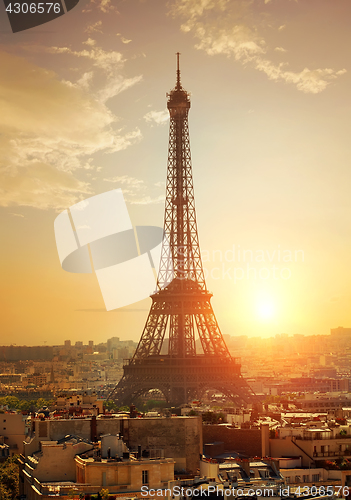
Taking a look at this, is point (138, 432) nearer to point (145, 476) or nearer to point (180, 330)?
point (145, 476)

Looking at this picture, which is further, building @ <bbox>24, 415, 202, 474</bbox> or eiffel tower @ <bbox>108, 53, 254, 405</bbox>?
eiffel tower @ <bbox>108, 53, 254, 405</bbox>

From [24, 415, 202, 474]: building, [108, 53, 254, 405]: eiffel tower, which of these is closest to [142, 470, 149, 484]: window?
[24, 415, 202, 474]: building

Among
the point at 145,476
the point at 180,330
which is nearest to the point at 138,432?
the point at 145,476

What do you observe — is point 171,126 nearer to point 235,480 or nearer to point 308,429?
point 308,429

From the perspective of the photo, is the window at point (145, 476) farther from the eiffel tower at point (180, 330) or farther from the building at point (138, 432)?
the eiffel tower at point (180, 330)

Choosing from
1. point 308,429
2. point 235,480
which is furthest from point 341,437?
point 235,480

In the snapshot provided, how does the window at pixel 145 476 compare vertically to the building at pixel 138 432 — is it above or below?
below

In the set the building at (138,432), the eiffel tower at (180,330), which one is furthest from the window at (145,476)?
the eiffel tower at (180,330)

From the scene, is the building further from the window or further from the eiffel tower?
the eiffel tower
